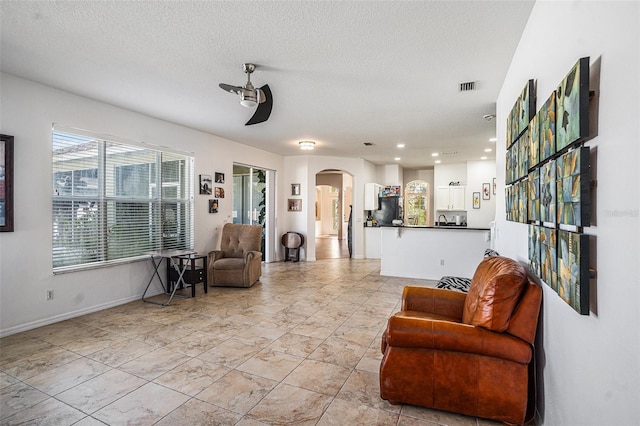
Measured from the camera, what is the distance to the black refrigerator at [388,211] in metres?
8.84

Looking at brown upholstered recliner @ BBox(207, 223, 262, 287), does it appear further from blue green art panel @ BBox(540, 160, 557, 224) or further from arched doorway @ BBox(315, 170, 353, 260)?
arched doorway @ BBox(315, 170, 353, 260)

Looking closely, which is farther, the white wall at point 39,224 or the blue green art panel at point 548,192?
the white wall at point 39,224

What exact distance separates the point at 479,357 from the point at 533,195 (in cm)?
104

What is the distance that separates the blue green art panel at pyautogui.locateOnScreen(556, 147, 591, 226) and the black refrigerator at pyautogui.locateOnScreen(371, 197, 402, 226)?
24.0ft

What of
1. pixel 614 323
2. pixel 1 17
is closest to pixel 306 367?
pixel 614 323

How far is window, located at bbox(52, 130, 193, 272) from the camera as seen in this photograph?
12.8 ft

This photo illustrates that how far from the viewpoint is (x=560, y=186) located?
58.2 inches

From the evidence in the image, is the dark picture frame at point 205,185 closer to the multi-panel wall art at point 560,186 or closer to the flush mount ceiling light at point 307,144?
the flush mount ceiling light at point 307,144

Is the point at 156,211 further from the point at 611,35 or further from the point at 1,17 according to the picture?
the point at 611,35

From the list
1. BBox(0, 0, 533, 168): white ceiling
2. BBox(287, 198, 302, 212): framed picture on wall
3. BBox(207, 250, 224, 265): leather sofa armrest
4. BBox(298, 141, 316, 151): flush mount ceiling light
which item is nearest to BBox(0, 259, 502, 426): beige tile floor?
BBox(207, 250, 224, 265): leather sofa armrest

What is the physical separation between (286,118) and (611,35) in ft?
13.7

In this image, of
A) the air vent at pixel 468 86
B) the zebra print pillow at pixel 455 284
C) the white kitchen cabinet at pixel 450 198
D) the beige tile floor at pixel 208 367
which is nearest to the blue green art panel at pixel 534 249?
the beige tile floor at pixel 208 367

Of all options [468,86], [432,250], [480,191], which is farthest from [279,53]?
[480,191]

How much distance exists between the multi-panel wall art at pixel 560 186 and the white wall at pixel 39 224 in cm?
470
